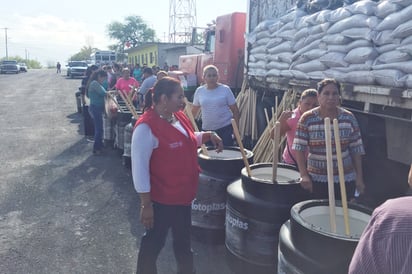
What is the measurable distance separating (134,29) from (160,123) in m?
69.3

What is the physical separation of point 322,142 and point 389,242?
70.7 inches

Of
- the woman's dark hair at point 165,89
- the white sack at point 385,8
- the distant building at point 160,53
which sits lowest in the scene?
the woman's dark hair at point 165,89

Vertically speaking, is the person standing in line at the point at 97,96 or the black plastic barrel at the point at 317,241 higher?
the person standing in line at the point at 97,96

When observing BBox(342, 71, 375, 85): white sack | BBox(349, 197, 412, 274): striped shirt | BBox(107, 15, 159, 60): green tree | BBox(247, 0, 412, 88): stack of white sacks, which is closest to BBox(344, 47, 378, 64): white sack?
BBox(247, 0, 412, 88): stack of white sacks

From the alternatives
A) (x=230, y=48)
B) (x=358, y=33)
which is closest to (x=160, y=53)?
(x=230, y=48)

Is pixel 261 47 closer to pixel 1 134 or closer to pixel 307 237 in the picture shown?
pixel 307 237

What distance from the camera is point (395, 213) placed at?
1081 millimetres

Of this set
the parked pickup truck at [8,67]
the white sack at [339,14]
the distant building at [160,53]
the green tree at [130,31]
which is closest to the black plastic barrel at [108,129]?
the white sack at [339,14]

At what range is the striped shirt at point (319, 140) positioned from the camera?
2811 millimetres

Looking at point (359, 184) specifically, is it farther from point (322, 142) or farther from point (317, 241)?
point (317, 241)

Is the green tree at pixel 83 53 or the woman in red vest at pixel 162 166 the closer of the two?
the woman in red vest at pixel 162 166

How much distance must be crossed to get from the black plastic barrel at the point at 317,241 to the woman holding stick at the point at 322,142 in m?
0.36

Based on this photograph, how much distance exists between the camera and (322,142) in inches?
110

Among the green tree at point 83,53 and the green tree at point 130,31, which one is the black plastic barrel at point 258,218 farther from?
the green tree at point 83,53
